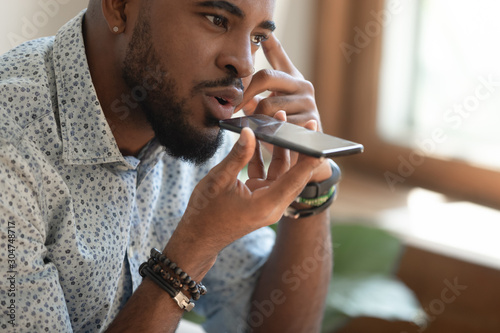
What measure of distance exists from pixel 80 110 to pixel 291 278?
1.69 ft

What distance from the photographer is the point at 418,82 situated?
2004 millimetres

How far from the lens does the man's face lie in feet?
3.04

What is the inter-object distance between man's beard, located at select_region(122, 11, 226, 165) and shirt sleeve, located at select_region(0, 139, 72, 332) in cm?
20

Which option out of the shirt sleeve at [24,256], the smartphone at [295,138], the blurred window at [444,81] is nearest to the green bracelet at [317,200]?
the smartphone at [295,138]

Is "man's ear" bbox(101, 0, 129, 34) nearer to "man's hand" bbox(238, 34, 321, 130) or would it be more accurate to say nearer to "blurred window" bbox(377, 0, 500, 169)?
"man's hand" bbox(238, 34, 321, 130)

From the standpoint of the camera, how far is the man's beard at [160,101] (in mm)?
943

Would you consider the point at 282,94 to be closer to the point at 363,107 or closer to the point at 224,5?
the point at 224,5

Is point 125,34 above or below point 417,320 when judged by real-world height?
above

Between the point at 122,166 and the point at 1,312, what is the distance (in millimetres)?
288

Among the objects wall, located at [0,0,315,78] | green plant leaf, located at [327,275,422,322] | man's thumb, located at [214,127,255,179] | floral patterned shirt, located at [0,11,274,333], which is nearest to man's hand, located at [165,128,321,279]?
man's thumb, located at [214,127,255,179]

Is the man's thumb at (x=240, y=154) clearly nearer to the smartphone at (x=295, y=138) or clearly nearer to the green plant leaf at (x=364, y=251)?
the smartphone at (x=295, y=138)

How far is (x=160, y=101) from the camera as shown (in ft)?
3.17

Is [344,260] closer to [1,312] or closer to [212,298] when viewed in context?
[212,298]

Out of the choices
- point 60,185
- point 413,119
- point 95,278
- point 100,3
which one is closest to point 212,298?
point 95,278
